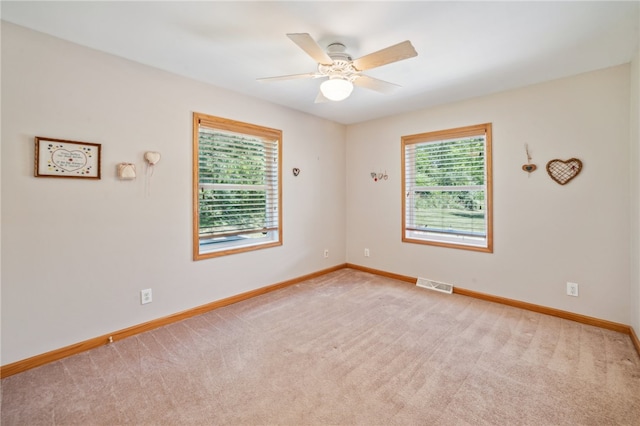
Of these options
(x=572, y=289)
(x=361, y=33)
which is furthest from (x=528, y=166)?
(x=361, y=33)

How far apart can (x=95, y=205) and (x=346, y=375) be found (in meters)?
2.38

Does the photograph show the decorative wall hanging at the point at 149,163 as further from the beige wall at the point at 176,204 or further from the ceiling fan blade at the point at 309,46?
the ceiling fan blade at the point at 309,46

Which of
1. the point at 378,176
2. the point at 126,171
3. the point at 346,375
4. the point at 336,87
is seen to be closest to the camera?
the point at 346,375

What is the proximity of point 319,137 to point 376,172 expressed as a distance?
3.33ft

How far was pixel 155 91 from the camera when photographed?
2695 mm

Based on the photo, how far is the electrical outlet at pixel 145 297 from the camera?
8.68 ft

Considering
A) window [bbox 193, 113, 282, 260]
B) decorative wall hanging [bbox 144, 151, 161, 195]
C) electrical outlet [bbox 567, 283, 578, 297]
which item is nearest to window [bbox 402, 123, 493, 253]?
electrical outlet [bbox 567, 283, 578, 297]

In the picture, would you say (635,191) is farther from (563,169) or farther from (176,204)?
(176,204)

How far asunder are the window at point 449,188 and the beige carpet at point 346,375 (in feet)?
3.54

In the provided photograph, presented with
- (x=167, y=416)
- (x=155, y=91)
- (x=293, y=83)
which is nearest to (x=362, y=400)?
(x=167, y=416)

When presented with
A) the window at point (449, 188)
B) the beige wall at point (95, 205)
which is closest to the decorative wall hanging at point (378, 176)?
the window at point (449, 188)

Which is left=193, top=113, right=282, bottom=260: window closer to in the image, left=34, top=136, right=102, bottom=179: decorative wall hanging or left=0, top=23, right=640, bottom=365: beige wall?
left=0, top=23, right=640, bottom=365: beige wall

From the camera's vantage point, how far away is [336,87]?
220 cm

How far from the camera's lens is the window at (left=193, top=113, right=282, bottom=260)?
3.09 meters
